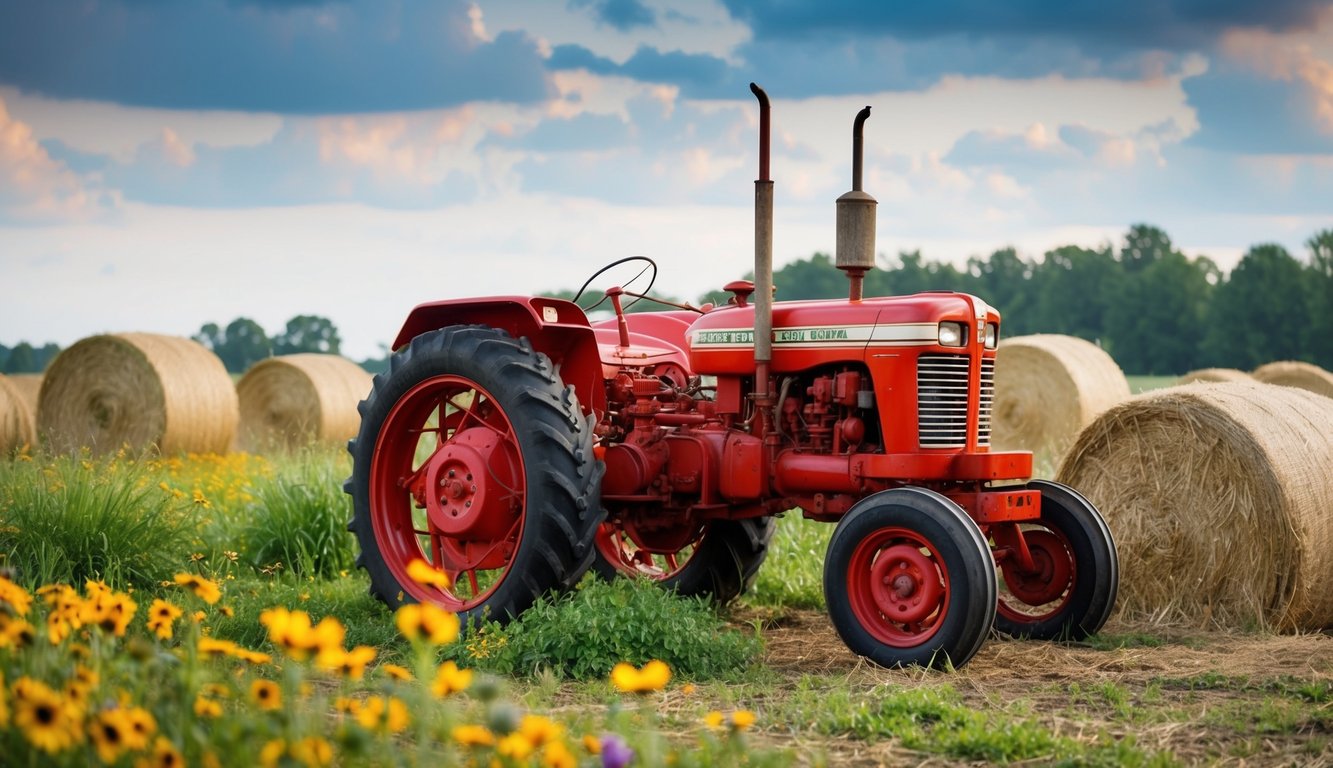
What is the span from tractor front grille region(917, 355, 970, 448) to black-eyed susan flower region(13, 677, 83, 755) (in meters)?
3.43

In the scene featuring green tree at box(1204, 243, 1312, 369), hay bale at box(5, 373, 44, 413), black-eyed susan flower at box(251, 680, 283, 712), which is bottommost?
black-eyed susan flower at box(251, 680, 283, 712)

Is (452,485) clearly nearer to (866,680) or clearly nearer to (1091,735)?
(866,680)

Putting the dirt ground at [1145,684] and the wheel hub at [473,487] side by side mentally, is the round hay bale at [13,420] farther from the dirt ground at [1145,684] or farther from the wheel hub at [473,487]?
the dirt ground at [1145,684]

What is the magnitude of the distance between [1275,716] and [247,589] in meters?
4.92

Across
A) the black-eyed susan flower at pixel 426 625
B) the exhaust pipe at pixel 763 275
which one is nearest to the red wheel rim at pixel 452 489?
the exhaust pipe at pixel 763 275

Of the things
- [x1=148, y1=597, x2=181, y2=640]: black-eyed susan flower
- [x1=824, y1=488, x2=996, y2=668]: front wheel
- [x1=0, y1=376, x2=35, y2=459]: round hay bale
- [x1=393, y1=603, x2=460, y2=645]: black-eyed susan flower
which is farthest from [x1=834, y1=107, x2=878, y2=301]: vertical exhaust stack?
[x1=0, y1=376, x2=35, y2=459]: round hay bale

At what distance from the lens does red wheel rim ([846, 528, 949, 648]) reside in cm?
494

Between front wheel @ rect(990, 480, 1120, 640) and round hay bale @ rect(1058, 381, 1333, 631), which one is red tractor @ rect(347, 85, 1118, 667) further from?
round hay bale @ rect(1058, 381, 1333, 631)

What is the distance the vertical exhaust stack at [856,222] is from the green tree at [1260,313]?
30794 millimetres

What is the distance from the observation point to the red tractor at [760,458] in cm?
507

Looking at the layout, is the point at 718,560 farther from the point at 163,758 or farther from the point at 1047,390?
the point at 1047,390

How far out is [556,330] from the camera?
19.4ft

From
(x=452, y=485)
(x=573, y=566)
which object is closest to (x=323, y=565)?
(x=452, y=485)

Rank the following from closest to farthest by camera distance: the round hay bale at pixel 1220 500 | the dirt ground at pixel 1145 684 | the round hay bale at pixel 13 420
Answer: the dirt ground at pixel 1145 684 < the round hay bale at pixel 1220 500 < the round hay bale at pixel 13 420
